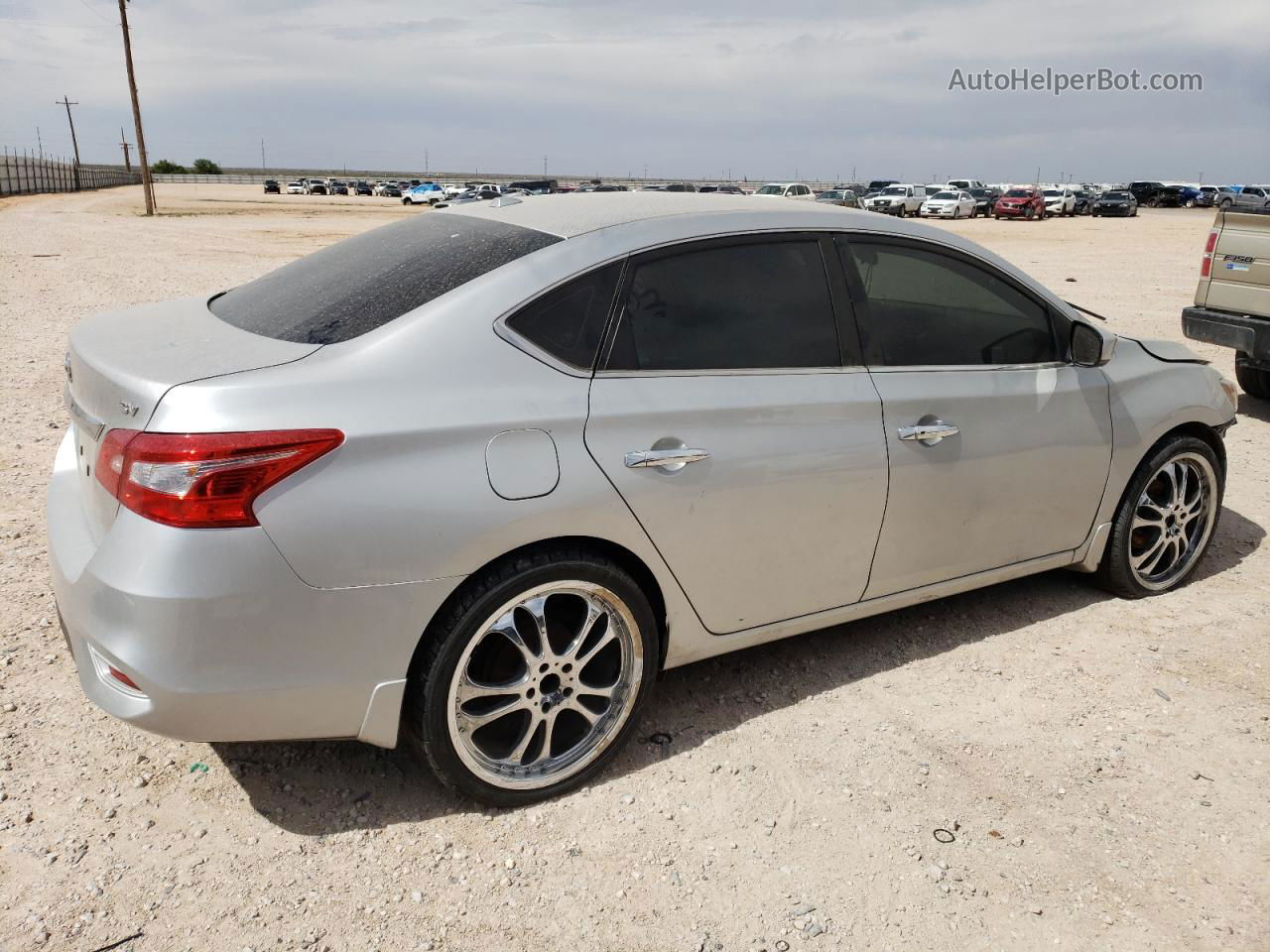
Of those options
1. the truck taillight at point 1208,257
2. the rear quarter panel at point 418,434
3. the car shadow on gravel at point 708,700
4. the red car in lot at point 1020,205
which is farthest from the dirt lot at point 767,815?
the red car in lot at point 1020,205

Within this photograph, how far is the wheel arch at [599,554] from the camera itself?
2.74m

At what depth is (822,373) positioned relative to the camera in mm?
3377

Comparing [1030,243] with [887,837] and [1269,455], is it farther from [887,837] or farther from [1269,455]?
[887,837]

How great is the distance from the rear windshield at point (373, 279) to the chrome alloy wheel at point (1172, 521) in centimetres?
303

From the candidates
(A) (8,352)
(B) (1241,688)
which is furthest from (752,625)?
(A) (8,352)

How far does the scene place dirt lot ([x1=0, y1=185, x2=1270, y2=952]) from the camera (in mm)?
2578

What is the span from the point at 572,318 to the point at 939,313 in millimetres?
1540

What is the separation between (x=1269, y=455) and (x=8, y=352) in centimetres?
1050

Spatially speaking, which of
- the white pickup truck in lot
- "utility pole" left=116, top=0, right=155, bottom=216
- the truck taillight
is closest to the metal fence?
"utility pole" left=116, top=0, right=155, bottom=216

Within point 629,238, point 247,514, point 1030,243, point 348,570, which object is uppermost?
point 629,238

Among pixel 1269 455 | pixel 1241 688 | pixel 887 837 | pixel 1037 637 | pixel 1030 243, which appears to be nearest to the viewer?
pixel 887 837

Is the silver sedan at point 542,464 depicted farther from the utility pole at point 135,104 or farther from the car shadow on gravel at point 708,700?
the utility pole at point 135,104

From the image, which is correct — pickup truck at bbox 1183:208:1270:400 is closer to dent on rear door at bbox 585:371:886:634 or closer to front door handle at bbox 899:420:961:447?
front door handle at bbox 899:420:961:447

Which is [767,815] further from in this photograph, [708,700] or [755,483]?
[755,483]
